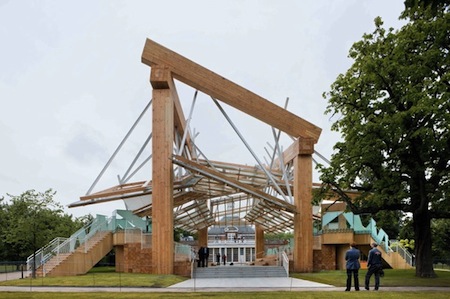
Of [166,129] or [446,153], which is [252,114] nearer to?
[166,129]

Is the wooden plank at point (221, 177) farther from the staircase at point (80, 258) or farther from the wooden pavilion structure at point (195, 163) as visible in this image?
the staircase at point (80, 258)

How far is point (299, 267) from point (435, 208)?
946 centimetres

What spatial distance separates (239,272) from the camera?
2958 cm

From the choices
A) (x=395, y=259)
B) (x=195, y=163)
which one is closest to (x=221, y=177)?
(x=195, y=163)

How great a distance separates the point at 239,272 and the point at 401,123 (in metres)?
12.7

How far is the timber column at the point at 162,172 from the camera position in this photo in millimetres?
27594

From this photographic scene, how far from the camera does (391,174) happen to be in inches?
917

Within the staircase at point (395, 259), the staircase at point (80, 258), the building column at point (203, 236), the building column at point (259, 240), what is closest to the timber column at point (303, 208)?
the staircase at point (395, 259)

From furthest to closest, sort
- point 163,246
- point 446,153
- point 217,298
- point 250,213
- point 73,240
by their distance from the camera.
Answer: point 250,213 → point 73,240 → point 163,246 → point 446,153 → point 217,298

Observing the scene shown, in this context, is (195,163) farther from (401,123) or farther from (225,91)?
(401,123)

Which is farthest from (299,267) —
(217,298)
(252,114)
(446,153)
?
(217,298)

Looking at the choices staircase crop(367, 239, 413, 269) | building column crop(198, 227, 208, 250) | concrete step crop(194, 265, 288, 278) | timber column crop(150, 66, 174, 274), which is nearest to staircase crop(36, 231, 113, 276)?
timber column crop(150, 66, 174, 274)

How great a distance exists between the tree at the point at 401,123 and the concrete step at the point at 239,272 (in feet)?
21.7

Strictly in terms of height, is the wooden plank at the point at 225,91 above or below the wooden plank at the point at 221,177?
above
